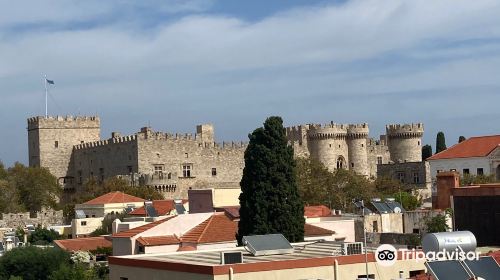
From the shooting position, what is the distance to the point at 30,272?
3478cm

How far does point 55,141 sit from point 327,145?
A: 1999 centimetres

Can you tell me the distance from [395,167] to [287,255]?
56.7m

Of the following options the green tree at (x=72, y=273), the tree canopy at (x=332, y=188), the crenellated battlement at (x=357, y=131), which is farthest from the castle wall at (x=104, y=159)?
the green tree at (x=72, y=273)

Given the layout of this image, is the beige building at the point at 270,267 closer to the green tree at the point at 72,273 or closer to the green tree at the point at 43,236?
the green tree at the point at 72,273

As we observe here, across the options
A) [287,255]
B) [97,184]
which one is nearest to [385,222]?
[287,255]

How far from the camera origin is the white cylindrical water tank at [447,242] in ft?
50.0

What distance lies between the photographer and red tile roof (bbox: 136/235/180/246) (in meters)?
27.0

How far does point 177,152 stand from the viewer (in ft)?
218

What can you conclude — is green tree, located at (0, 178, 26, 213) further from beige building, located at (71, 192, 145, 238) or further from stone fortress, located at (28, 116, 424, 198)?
beige building, located at (71, 192, 145, 238)

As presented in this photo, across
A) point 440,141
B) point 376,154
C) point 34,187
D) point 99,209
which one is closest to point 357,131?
point 376,154

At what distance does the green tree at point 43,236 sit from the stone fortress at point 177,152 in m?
15.1

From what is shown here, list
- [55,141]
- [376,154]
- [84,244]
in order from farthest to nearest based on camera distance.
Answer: [376,154], [55,141], [84,244]

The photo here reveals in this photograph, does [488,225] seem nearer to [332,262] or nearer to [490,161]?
[332,262]

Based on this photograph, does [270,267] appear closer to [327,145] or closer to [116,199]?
[116,199]
